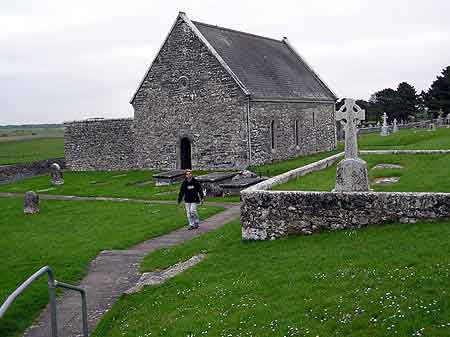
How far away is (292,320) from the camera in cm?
775

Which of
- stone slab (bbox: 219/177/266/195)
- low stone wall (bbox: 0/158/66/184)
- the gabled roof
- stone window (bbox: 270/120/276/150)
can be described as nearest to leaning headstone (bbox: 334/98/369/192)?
stone slab (bbox: 219/177/266/195)

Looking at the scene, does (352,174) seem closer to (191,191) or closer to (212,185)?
(191,191)

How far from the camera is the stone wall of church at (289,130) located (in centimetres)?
3244

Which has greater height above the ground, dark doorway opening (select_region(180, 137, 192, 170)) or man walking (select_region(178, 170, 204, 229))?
dark doorway opening (select_region(180, 137, 192, 170))

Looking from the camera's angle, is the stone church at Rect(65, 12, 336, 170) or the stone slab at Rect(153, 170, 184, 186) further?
the stone church at Rect(65, 12, 336, 170)

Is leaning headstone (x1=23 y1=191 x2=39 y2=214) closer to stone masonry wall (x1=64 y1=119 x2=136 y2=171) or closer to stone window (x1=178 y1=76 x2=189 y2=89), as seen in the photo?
stone window (x1=178 y1=76 x2=189 y2=89)

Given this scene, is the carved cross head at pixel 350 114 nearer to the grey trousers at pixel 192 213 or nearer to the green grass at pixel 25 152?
the grey trousers at pixel 192 213

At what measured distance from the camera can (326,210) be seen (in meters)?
12.2

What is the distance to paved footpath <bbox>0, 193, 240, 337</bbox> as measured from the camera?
385 inches

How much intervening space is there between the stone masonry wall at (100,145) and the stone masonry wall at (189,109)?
1.75 meters

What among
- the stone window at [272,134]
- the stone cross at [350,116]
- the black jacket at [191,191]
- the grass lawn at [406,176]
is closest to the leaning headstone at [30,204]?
the black jacket at [191,191]

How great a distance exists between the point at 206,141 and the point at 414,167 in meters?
16.3

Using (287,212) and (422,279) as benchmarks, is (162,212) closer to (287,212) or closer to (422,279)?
(287,212)

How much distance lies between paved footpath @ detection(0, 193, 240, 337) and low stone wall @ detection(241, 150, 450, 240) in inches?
127
